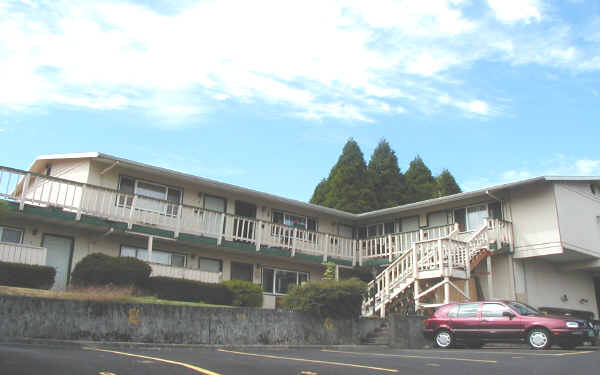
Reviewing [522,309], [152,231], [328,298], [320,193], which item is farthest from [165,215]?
[320,193]

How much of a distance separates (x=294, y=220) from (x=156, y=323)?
532 inches

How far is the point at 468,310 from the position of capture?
15.6m

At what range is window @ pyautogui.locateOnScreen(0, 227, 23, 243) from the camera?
17.7 m

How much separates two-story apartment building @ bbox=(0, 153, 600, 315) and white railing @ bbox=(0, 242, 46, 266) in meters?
0.04

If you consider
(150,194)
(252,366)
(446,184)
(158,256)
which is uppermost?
(446,184)

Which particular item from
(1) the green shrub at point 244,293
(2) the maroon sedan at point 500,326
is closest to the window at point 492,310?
(2) the maroon sedan at point 500,326

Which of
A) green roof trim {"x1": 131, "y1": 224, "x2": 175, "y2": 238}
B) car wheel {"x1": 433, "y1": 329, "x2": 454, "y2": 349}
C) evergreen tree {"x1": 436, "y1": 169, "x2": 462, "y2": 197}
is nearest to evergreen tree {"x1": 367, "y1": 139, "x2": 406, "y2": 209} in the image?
evergreen tree {"x1": 436, "y1": 169, "x2": 462, "y2": 197}

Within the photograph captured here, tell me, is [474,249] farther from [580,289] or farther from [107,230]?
[107,230]

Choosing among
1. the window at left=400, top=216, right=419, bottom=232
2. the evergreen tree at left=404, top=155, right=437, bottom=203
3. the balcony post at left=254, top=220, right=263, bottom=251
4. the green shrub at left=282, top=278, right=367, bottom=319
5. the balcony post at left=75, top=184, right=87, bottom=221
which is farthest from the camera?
the evergreen tree at left=404, top=155, right=437, bottom=203

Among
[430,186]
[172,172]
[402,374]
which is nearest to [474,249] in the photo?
[172,172]

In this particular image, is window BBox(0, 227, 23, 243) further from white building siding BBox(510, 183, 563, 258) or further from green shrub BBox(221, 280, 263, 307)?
white building siding BBox(510, 183, 563, 258)

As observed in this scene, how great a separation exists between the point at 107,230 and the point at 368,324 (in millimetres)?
9455

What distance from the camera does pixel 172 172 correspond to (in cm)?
2080

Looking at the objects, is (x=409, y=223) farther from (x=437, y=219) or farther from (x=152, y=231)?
(x=152, y=231)
